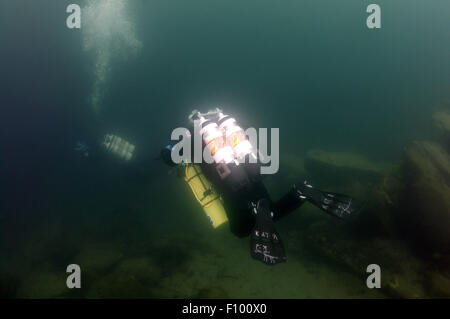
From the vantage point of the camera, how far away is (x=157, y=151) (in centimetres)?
2105

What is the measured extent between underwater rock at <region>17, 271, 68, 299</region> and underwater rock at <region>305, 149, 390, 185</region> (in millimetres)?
11281

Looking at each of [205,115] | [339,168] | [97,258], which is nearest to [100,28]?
[97,258]

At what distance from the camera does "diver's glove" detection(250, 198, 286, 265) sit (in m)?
3.27

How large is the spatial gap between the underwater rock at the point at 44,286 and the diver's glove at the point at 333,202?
6.46 metres

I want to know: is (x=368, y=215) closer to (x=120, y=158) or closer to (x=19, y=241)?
(x=120, y=158)

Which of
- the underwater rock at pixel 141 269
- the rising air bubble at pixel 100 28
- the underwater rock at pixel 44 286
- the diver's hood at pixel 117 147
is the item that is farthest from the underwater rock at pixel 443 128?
the rising air bubble at pixel 100 28

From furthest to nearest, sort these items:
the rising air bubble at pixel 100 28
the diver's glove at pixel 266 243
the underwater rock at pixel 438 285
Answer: the rising air bubble at pixel 100 28 < the underwater rock at pixel 438 285 < the diver's glove at pixel 266 243

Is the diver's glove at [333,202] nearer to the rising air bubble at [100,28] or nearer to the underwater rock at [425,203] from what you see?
the underwater rock at [425,203]

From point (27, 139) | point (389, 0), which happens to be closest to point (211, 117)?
point (27, 139)

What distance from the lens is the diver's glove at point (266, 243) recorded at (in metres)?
3.27

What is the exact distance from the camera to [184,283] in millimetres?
5867

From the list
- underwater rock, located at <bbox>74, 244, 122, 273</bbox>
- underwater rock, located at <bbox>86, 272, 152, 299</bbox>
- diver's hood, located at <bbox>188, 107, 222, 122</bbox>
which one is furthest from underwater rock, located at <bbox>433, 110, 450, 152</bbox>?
underwater rock, located at <bbox>74, 244, 122, 273</bbox>

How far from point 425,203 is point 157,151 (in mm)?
18748

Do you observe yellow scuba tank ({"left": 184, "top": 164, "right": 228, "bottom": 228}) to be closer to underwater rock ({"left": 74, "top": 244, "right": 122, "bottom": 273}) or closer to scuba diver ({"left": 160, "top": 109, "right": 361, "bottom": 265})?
scuba diver ({"left": 160, "top": 109, "right": 361, "bottom": 265})
